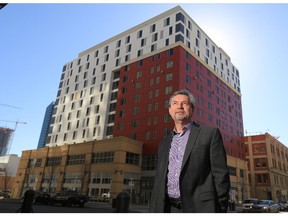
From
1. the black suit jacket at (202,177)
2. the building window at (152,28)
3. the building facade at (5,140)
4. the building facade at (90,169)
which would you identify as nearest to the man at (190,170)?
the black suit jacket at (202,177)

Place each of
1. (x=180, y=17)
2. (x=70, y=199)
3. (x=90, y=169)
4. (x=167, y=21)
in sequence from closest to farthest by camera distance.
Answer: (x=70, y=199)
(x=90, y=169)
(x=180, y=17)
(x=167, y=21)

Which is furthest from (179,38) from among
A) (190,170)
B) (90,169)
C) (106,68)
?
(190,170)

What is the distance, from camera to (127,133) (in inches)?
1841

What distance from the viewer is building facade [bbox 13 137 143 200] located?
39469 millimetres

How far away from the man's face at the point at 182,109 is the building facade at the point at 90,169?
3480 centimetres

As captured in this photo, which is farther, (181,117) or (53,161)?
(53,161)

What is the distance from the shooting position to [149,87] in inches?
1841

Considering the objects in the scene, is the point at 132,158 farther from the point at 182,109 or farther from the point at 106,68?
the point at 182,109

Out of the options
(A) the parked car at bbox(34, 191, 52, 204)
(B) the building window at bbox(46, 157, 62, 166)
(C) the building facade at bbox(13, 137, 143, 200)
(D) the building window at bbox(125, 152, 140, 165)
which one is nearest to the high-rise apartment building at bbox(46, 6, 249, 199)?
(D) the building window at bbox(125, 152, 140, 165)

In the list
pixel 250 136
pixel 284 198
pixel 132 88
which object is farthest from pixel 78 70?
pixel 284 198

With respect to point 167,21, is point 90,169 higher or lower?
lower

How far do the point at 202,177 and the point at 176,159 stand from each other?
1.40 feet

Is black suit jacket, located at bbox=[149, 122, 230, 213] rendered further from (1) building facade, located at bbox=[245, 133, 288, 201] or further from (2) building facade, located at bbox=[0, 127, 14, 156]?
(2) building facade, located at bbox=[0, 127, 14, 156]

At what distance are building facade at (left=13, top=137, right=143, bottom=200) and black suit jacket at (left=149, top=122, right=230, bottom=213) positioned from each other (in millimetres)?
34905
